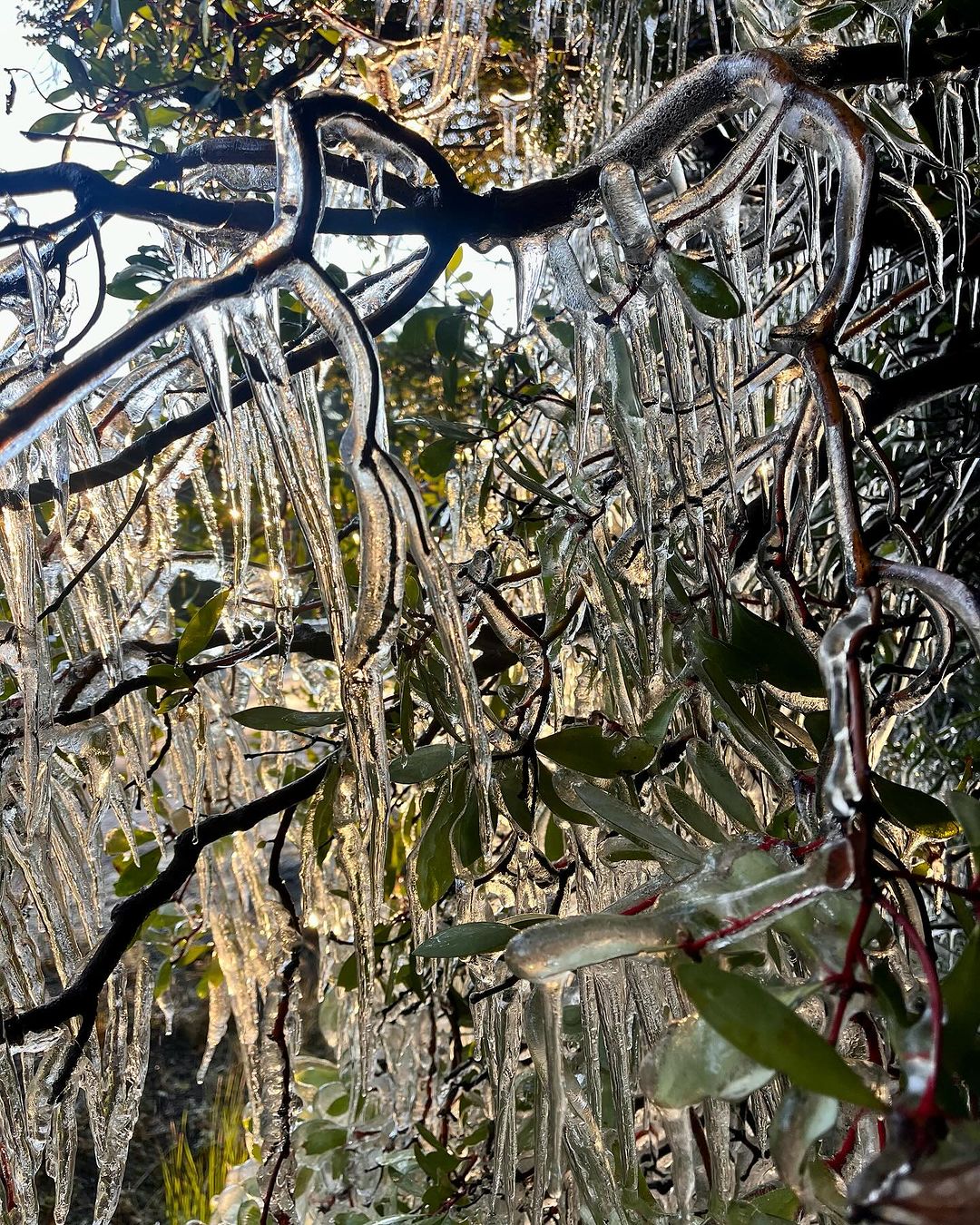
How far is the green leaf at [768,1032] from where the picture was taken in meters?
0.23

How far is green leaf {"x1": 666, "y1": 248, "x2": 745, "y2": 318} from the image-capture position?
0.47m

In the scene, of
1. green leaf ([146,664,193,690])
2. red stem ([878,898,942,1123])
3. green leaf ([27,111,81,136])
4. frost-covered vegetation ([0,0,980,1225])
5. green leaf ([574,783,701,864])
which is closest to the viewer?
red stem ([878,898,942,1123])

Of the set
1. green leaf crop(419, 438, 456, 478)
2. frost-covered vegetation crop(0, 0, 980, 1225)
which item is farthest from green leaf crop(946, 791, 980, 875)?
green leaf crop(419, 438, 456, 478)

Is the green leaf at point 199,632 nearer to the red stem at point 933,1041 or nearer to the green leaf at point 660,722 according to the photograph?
the green leaf at point 660,722

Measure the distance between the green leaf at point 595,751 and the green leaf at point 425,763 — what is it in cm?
8

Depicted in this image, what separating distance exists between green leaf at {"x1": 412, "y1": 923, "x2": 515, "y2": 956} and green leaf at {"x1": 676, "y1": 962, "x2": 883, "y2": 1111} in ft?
0.69

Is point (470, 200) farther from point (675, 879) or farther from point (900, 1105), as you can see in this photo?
point (900, 1105)

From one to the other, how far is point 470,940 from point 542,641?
0.83ft

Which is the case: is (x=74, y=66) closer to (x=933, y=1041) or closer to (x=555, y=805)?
(x=555, y=805)

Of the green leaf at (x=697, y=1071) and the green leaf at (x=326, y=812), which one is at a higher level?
the green leaf at (x=697, y=1071)

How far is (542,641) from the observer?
66 centimetres

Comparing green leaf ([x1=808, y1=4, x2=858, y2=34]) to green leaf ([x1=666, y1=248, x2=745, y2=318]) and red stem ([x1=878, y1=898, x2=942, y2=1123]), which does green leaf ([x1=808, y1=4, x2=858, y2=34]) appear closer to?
green leaf ([x1=666, y1=248, x2=745, y2=318])

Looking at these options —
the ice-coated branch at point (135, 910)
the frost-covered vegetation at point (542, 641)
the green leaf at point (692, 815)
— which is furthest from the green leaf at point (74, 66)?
the green leaf at point (692, 815)

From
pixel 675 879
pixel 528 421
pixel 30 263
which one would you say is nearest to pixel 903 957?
pixel 675 879
